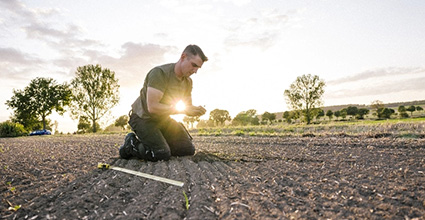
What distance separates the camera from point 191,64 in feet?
13.0

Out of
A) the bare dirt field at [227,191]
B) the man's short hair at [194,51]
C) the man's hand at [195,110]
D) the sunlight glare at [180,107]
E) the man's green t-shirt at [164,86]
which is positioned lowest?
the bare dirt field at [227,191]

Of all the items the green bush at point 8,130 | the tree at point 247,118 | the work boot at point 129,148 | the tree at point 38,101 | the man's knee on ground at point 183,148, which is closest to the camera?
the work boot at point 129,148

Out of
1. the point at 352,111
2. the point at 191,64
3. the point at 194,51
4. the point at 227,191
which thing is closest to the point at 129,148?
the point at 191,64

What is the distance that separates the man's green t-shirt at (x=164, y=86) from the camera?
396 centimetres

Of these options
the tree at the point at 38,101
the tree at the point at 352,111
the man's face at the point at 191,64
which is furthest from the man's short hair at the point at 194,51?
the tree at the point at 352,111

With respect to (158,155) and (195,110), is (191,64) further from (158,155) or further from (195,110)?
(158,155)

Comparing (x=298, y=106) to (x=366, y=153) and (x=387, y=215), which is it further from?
(x=387, y=215)

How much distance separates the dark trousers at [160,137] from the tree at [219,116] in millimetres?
51647

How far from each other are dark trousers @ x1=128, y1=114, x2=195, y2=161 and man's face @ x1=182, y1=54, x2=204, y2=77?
1.08 metres

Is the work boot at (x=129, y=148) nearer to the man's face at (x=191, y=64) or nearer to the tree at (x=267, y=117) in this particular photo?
the man's face at (x=191, y=64)

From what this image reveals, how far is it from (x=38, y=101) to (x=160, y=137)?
3504 cm

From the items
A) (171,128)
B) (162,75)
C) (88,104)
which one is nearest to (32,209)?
(162,75)

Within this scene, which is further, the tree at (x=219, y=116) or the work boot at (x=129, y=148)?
the tree at (x=219, y=116)

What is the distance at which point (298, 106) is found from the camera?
3756cm
